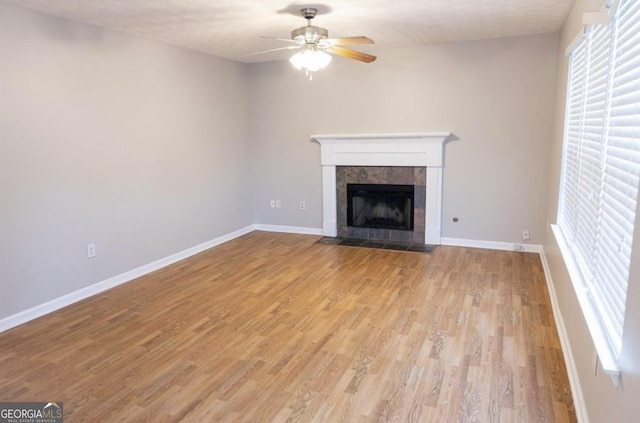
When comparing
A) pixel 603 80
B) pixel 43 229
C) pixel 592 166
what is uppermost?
pixel 603 80

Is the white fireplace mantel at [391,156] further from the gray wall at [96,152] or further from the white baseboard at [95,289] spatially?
the white baseboard at [95,289]

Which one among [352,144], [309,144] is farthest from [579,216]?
[309,144]

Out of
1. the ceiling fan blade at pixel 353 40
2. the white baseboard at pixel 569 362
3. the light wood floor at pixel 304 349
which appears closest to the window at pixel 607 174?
the white baseboard at pixel 569 362

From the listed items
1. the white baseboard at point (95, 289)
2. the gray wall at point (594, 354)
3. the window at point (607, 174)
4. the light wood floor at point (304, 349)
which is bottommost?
the light wood floor at point (304, 349)

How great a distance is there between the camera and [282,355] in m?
2.74

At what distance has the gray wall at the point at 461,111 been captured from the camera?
182 inches

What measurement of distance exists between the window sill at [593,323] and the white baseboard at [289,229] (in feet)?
11.2

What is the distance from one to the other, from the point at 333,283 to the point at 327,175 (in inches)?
78.8

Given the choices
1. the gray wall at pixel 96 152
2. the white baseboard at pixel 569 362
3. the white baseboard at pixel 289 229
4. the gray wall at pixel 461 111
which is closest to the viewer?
the white baseboard at pixel 569 362

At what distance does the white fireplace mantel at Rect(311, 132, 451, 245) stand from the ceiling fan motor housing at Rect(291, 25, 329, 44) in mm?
2017

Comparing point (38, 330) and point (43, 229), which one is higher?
point (43, 229)

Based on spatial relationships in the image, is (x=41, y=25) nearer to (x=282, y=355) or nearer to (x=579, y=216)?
(x=282, y=355)

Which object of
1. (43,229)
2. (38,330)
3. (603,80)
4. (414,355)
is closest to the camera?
(603,80)

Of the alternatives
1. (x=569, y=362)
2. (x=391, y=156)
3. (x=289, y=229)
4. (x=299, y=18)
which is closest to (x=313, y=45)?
(x=299, y=18)
